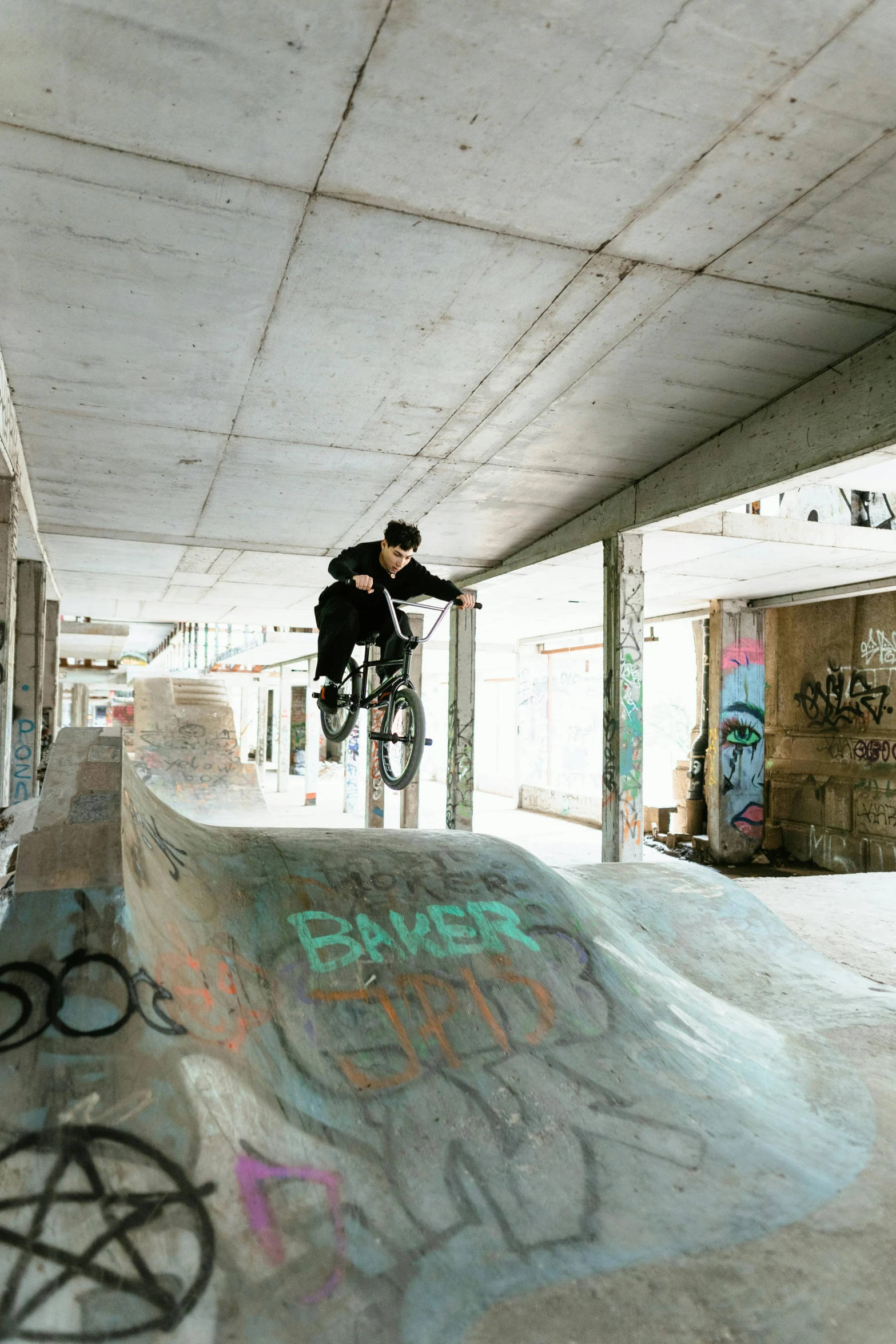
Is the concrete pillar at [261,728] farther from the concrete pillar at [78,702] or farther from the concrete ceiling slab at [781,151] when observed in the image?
the concrete ceiling slab at [781,151]

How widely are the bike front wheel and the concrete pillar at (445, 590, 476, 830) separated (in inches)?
256

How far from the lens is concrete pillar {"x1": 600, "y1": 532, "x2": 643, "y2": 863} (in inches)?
324

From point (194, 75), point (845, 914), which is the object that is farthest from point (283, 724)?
point (194, 75)

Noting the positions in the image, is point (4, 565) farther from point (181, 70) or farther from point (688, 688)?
point (688, 688)

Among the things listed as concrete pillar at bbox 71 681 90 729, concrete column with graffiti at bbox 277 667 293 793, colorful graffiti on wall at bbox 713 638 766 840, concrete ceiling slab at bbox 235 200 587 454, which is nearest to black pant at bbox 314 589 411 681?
concrete ceiling slab at bbox 235 200 587 454

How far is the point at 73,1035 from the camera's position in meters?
2.22

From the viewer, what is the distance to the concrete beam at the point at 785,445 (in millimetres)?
4906

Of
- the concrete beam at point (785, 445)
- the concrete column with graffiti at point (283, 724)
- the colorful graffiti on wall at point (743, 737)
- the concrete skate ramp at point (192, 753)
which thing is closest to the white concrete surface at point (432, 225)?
the concrete beam at point (785, 445)

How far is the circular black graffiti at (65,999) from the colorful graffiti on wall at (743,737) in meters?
13.1

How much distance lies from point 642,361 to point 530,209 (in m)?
1.71

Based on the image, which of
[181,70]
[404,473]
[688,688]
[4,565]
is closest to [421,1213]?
[181,70]

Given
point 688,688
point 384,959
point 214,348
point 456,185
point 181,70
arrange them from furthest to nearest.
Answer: point 688,688
point 214,348
point 456,185
point 384,959
point 181,70

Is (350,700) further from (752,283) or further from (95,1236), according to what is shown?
(95,1236)

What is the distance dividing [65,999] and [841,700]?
13.4 meters
